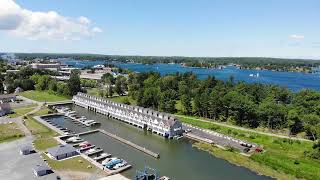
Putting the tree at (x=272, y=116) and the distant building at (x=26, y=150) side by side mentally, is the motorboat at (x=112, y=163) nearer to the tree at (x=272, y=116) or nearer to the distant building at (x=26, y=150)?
the distant building at (x=26, y=150)

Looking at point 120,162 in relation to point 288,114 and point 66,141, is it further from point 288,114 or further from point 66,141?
point 288,114

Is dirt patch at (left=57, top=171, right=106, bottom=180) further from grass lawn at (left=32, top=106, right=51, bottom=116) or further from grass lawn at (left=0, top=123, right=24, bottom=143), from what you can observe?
grass lawn at (left=32, top=106, right=51, bottom=116)

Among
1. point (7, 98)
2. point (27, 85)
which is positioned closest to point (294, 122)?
point (7, 98)

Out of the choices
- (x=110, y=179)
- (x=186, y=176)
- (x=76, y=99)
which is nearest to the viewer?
(x=110, y=179)

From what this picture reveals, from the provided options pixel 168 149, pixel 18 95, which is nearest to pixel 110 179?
pixel 168 149

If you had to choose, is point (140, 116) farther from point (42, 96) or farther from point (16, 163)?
point (42, 96)

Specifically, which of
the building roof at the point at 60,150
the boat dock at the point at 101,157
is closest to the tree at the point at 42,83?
the building roof at the point at 60,150
